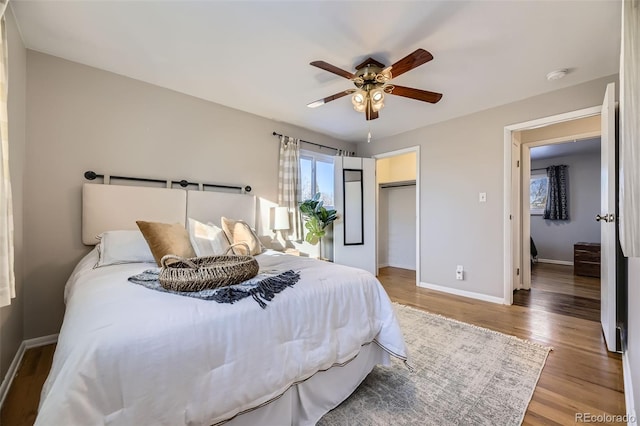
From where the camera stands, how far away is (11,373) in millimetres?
1833

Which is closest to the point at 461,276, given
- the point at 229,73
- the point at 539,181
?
the point at 229,73

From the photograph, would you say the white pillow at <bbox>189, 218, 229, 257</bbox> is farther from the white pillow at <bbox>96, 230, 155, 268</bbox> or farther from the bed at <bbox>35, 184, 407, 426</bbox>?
the bed at <bbox>35, 184, 407, 426</bbox>

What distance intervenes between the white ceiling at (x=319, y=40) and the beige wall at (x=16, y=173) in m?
0.23

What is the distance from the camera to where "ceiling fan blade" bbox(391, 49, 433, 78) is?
1.86 m

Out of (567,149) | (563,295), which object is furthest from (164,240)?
(567,149)

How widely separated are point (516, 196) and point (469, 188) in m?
0.80

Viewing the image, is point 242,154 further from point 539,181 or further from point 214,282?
point 539,181

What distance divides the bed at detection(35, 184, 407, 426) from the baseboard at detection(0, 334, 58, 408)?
2.64 feet

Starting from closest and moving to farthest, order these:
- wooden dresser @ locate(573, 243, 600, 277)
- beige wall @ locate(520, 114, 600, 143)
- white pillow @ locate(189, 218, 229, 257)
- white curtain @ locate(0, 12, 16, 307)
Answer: white curtain @ locate(0, 12, 16, 307) → white pillow @ locate(189, 218, 229, 257) → beige wall @ locate(520, 114, 600, 143) → wooden dresser @ locate(573, 243, 600, 277)

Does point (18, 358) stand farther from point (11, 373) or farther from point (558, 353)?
point (558, 353)

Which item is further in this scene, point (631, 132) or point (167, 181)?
point (167, 181)

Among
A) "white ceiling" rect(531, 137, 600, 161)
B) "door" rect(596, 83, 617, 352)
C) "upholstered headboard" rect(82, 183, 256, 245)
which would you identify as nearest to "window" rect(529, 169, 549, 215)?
"white ceiling" rect(531, 137, 600, 161)

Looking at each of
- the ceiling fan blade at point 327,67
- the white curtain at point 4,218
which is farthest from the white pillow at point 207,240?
the ceiling fan blade at point 327,67

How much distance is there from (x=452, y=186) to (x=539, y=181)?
4585 mm
